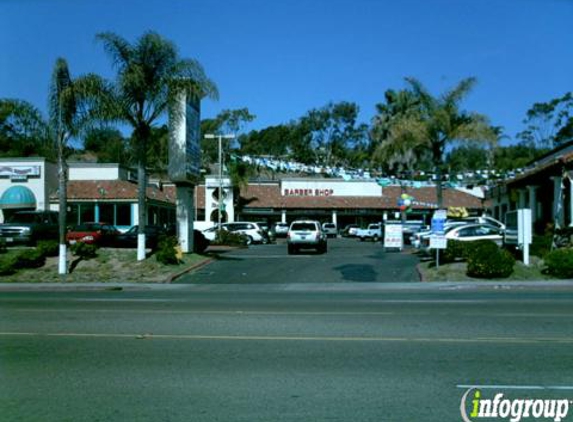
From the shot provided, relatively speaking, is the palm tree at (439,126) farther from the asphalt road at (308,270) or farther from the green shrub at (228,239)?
the green shrub at (228,239)

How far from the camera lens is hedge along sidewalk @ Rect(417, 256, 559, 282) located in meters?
22.6

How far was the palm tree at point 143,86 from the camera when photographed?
2462 centimetres

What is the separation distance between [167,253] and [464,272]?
10.7m

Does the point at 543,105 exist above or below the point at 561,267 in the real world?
above

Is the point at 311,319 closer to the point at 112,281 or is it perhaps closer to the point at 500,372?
the point at 500,372

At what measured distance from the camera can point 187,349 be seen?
30.7 ft

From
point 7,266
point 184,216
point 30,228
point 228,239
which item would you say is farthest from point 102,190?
point 7,266

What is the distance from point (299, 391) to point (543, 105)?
81.0 meters

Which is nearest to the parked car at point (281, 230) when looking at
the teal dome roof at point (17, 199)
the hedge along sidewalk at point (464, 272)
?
the teal dome roof at point (17, 199)

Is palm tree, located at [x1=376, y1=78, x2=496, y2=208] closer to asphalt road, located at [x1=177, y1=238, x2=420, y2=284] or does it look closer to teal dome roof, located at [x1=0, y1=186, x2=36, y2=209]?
asphalt road, located at [x1=177, y1=238, x2=420, y2=284]

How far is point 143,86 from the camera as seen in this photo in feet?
81.5

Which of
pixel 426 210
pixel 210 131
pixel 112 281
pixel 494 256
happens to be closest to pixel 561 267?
pixel 494 256

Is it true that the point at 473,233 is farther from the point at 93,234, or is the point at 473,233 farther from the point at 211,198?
the point at 211,198

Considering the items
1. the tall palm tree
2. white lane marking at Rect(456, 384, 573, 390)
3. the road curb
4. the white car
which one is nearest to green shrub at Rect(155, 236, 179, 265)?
the road curb
